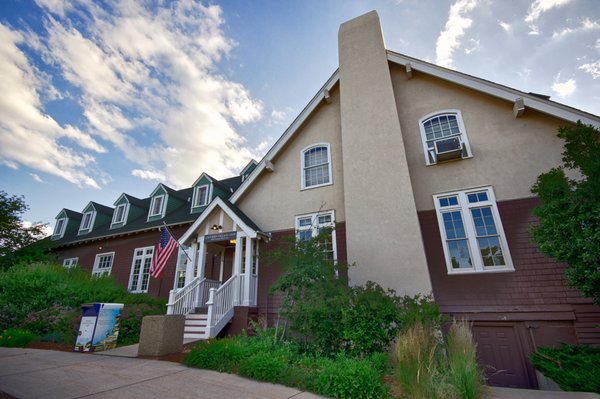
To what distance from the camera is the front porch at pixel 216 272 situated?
9.13 m

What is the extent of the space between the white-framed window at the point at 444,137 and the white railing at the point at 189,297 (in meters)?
9.85

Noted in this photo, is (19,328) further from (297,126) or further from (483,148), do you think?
(483,148)

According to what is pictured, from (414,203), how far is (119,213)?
18989 mm

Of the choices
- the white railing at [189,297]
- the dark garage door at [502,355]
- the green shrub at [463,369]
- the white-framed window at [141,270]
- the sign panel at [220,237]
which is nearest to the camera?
the green shrub at [463,369]

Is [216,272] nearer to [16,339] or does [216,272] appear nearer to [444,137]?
[16,339]

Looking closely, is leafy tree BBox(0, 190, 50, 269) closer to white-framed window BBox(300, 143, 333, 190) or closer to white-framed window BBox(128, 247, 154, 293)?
white-framed window BBox(128, 247, 154, 293)

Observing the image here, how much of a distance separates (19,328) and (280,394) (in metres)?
10.6

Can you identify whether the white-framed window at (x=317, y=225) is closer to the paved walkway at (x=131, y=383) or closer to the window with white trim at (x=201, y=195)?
the paved walkway at (x=131, y=383)

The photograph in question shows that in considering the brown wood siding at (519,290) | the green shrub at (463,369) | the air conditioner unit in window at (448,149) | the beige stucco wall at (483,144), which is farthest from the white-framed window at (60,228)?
the green shrub at (463,369)

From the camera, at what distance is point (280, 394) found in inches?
161

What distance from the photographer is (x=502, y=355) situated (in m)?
7.00

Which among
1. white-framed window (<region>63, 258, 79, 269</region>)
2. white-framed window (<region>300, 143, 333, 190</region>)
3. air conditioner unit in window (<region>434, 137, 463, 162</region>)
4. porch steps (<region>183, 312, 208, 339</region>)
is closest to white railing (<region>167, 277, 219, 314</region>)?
porch steps (<region>183, 312, 208, 339</region>)

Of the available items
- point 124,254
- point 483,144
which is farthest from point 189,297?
point 483,144

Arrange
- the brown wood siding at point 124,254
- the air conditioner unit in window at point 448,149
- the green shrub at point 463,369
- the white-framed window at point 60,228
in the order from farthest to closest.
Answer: the white-framed window at point 60,228, the brown wood siding at point 124,254, the air conditioner unit in window at point 448,149, the green shrub at point 463,369
